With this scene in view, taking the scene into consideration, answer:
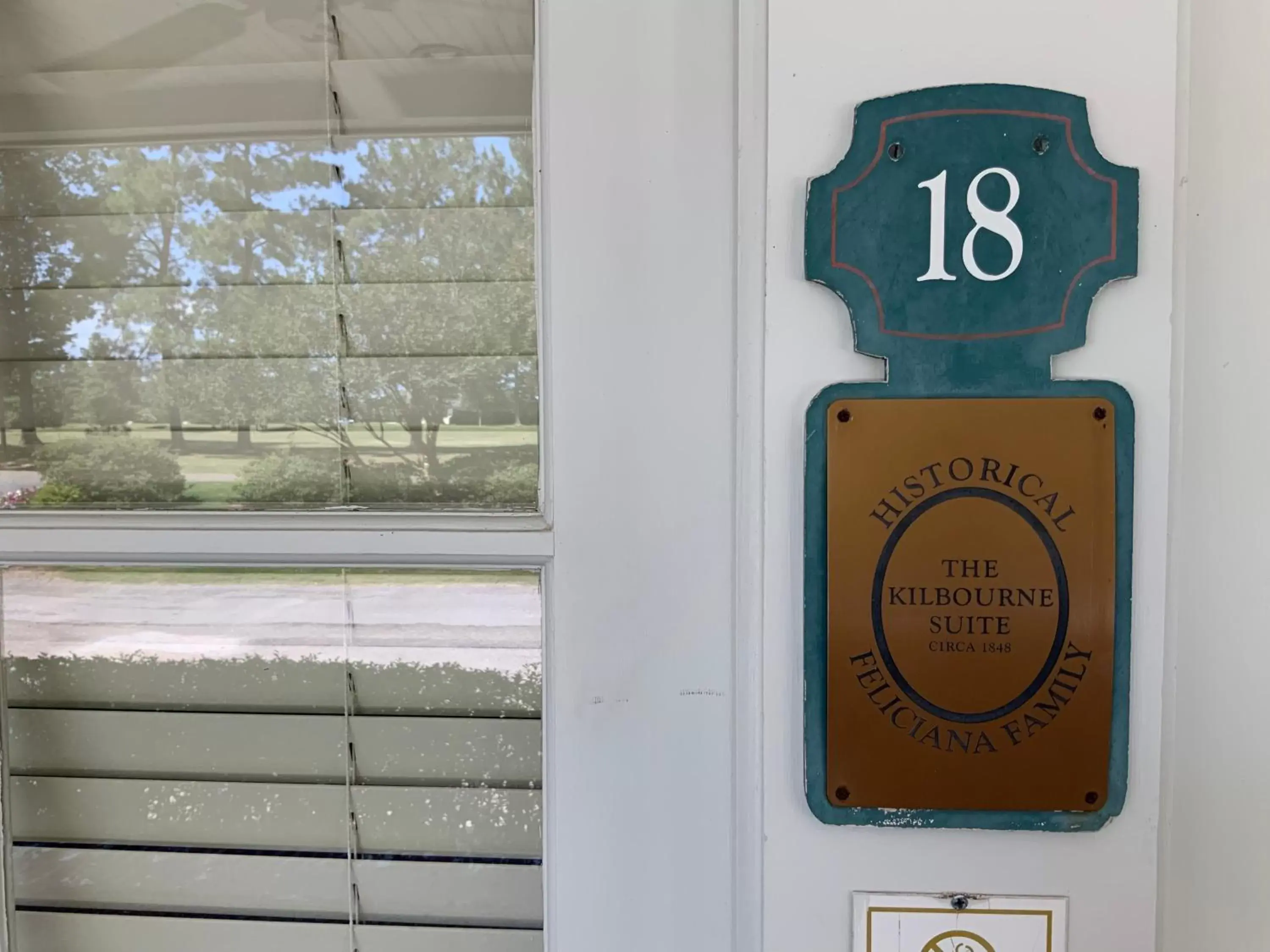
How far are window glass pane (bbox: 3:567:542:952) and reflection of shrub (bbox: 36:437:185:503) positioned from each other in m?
0.08

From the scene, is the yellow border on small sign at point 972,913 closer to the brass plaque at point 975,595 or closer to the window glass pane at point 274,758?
the brass plaque at point 975,595

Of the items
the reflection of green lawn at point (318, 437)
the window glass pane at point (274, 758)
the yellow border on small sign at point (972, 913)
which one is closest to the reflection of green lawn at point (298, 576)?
the window glass pane at point (274, 758)

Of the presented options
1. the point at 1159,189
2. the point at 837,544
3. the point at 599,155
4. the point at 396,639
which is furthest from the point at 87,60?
the point at 1159,189

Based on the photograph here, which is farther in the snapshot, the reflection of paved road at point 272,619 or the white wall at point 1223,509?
the reflection of paved road at point 272,619

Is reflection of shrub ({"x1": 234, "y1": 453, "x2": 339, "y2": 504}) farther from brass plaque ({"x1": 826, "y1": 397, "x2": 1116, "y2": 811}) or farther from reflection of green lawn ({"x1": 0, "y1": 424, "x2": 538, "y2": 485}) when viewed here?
brass plaque ({"x1": 826, "y1": 397, "x2": 1116, "y2": 811})

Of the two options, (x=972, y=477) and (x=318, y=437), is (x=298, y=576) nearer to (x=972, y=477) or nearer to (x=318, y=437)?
(x=318, y=437)

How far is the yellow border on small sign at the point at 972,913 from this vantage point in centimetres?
62

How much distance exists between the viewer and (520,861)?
2.50 feet

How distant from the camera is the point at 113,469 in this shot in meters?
0.79

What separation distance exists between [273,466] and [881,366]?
1.84 ft

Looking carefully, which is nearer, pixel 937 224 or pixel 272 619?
pixel 937 224

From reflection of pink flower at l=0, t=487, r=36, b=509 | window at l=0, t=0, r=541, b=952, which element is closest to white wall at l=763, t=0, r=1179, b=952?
window at l=0, t=0, r=541, b=952

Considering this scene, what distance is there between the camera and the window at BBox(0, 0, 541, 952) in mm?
742

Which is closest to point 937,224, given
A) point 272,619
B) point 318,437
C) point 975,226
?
point 975,226
